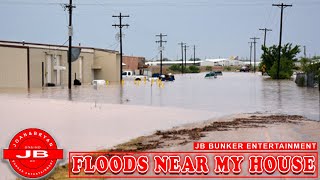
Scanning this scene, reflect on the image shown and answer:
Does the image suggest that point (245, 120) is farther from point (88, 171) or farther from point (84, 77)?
point (84, 77)

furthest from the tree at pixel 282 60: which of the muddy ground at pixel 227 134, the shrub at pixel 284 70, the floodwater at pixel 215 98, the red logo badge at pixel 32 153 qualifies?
the red logo badge at pixel 32 153

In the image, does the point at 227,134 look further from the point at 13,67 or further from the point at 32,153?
the point at 13,67

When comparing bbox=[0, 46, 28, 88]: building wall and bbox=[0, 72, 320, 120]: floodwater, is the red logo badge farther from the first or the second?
bbox=[0, 46, 28, 88]: building wall

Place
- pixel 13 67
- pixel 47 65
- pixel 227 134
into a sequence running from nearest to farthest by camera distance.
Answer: pixel 227 134 → pixel 13 67 → pixel 47 65

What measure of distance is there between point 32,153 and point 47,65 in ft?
179

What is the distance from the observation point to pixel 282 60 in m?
87.1

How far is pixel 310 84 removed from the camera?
54562mm

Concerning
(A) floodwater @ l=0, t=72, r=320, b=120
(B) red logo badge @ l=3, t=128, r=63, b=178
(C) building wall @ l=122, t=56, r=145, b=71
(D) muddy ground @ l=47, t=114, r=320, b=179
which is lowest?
(A) floodwater @ l=0, t=72, r=320, b=120

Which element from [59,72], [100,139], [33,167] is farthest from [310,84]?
[33,167]

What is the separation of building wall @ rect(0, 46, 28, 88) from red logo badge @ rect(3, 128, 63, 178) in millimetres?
45425

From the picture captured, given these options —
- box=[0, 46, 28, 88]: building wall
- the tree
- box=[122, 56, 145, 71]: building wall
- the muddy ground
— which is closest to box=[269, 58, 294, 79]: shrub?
the tree

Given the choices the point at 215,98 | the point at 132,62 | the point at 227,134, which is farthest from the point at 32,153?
the point at 132,62

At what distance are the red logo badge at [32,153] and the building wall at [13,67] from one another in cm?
4542

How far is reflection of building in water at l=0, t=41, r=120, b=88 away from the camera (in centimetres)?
5134
